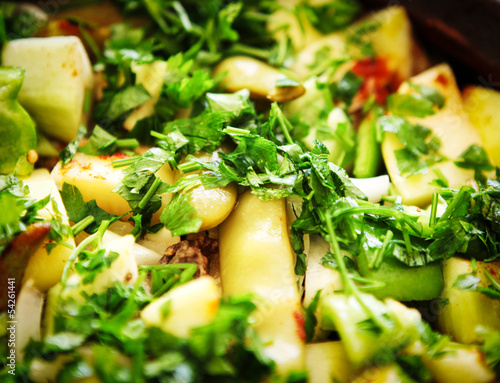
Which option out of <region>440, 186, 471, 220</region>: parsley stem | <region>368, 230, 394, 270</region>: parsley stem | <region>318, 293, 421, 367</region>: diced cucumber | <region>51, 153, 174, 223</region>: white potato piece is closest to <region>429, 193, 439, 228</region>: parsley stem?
<region>440, 186, 471, 220</region>: parsley stem

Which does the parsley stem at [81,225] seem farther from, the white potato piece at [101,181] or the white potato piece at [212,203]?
the white potato piece at [212,203]

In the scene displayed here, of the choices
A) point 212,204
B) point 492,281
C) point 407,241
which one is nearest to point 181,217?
point 212,204

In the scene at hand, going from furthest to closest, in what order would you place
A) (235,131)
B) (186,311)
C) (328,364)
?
(235,131), (328,364), (186,311)

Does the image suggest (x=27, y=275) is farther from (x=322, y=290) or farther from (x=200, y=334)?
(x=322, y=290)

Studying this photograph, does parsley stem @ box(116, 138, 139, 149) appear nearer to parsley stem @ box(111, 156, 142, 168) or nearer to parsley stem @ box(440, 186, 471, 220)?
parsley stem @ box(111, 156, 142, 168)

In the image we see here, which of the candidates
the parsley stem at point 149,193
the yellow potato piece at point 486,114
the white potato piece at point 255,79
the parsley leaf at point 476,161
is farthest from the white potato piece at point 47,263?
the yellow potato piece at point 486,114

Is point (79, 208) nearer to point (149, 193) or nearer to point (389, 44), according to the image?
point (149, 193)
